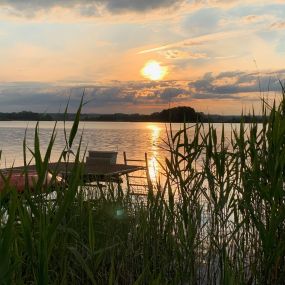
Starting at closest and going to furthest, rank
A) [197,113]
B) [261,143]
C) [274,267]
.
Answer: [274,267], [261,143], [197,113]

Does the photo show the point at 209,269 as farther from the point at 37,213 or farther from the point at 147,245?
the point at 37,213

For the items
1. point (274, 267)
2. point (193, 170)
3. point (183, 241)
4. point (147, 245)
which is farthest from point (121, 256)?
point (274, 267)

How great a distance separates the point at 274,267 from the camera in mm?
3496

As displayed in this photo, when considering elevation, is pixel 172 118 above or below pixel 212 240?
above

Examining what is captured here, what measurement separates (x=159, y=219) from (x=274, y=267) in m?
1.15

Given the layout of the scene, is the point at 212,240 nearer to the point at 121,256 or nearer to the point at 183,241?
the point at 183,241

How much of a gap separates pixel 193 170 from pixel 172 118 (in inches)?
21.0

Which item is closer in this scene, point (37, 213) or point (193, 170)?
point (37, 213)

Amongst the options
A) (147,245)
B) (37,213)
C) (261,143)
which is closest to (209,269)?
(147,245)

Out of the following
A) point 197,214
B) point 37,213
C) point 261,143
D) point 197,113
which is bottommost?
point 197,214

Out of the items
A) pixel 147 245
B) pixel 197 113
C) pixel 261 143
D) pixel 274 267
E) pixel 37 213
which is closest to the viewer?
pixel 37 213

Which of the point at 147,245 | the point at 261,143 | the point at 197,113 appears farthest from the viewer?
the point at 197,113

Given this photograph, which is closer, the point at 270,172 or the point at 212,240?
the point at 270,172

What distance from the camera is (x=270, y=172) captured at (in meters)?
3.63
